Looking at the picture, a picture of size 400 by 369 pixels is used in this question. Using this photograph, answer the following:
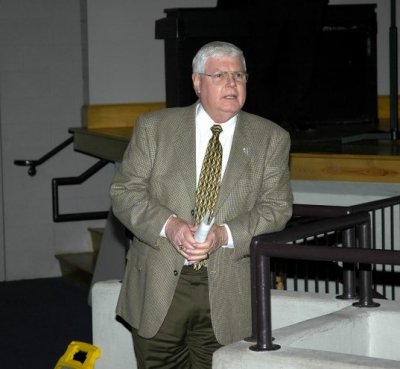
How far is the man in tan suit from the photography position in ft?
11.7

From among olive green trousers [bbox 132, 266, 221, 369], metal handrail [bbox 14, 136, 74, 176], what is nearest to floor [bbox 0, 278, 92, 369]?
metal handrail [bbox 14, 136, 74, 176]

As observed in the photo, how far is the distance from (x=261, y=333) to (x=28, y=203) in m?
6.31

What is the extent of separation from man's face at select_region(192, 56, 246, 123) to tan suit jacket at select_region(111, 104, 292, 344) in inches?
5.1

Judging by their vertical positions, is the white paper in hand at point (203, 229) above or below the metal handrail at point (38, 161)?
above

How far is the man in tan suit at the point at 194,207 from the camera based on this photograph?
3.56m

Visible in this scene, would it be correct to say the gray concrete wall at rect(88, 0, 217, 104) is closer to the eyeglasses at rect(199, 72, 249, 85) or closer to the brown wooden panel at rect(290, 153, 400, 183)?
the brown wooden panel at rect(290, 153, 400, 183)

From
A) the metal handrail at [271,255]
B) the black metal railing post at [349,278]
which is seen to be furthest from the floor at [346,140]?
the metal handrail at [271,255]

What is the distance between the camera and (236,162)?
11.9 ft

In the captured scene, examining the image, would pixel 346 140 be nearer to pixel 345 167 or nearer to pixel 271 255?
pixel 345 167

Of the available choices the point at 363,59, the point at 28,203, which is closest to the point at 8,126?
the point at 28,203

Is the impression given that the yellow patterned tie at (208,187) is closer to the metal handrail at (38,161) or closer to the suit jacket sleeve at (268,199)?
the suit jacket sleeve at (268,199)

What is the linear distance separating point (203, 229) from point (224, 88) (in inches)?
18.4

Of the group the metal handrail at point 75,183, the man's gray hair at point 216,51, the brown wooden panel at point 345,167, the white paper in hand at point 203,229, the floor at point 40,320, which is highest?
the man's gray hair at point 216,51

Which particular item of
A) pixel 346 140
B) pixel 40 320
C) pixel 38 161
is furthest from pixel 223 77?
pixel 38 161
